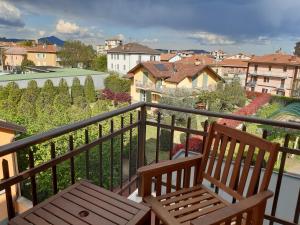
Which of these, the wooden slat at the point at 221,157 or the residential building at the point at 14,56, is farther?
the residential building at the point at 14,56

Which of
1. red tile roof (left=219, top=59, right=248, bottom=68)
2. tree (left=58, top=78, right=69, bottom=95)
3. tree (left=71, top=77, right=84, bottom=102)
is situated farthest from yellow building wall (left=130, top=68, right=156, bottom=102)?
red tile roof (left=219, top=59, right=248, bottom=68)

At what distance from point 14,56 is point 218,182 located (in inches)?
2114

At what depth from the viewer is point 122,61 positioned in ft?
111

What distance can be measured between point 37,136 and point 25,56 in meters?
49.9

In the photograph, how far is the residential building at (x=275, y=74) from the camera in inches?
1065

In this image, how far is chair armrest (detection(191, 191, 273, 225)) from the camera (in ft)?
3.92

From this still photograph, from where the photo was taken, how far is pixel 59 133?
5.01ft

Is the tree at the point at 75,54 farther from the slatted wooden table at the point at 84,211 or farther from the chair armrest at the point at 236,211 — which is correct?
the chair armrest at the point at 236,211

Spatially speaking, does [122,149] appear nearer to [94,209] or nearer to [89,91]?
[94,209]

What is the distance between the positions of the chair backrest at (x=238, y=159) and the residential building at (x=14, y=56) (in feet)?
163

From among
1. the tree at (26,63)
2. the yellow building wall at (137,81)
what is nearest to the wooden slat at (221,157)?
the yellow building wall at (137,81)

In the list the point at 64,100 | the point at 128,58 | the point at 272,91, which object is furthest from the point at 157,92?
the point at 272,91

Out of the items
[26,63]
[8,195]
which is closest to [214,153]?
[8,195]

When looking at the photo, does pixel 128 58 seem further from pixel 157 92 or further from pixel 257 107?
pixel 257 107
